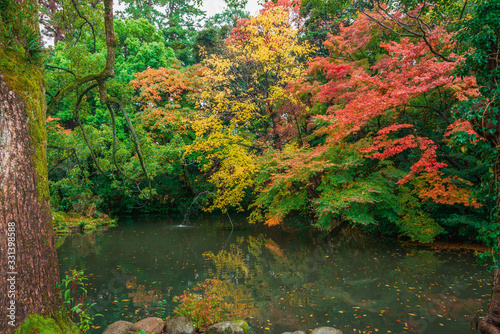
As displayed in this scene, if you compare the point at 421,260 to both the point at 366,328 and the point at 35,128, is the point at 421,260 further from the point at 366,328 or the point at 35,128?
the point at 35,128

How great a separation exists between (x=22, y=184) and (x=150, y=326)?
2310mm

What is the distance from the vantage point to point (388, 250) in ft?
27.0

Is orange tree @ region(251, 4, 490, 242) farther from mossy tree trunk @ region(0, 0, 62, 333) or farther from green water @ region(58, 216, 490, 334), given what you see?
mossy tree trunk @ region(0, 0, 62, 333)

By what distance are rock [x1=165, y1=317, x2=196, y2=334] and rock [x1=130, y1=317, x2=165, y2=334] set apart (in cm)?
8

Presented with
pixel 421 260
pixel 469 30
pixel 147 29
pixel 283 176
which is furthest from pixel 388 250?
pixel 147 29

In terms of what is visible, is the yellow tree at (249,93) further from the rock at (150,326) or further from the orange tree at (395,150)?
the rock at (150,326)

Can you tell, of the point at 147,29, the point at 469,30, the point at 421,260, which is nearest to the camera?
the point at 469,30

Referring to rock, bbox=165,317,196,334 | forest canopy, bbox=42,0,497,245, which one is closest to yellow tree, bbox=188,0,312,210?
forest canopy, bbox=42,0,497,245

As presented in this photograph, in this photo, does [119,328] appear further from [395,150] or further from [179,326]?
[395,150]

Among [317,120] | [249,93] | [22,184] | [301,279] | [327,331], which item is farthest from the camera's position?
[249,93]

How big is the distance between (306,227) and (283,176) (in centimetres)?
463

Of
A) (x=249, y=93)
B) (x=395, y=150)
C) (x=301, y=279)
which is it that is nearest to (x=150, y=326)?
(x=301, y=279)

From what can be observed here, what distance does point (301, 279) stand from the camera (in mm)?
6105

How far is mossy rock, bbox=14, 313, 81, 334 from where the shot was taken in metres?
2.53
